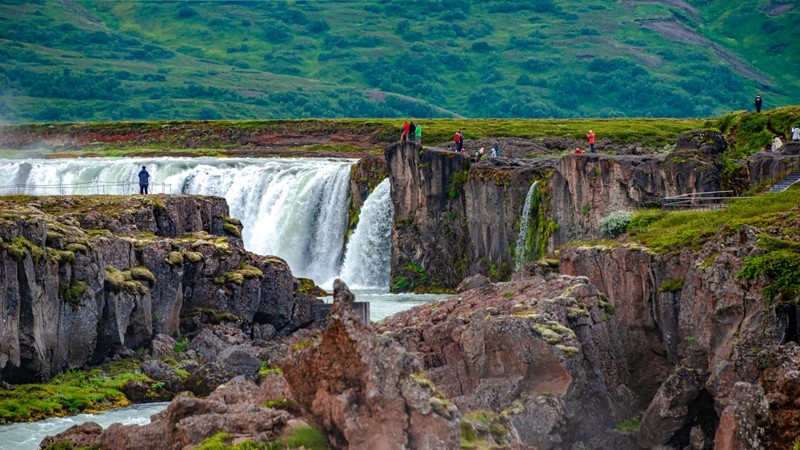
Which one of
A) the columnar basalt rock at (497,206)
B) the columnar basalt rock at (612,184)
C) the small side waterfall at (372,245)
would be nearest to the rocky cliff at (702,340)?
the columnar basalt rock at (612,184)

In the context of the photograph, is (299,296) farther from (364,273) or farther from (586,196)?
(364,273)

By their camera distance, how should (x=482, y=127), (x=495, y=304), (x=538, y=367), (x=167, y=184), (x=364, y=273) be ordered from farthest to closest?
1. (x=482, y=127)
2. (x=167, y=184)
3. (x=364, y=273)
4. (x=495, y=304)
5. (x=538, y=367)

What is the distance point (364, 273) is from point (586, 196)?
27.1m

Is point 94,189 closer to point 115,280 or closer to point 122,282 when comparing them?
point 122,282

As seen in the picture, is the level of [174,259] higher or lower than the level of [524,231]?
higher

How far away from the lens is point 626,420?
2168 inches

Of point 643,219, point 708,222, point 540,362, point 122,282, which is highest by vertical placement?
point 708,222

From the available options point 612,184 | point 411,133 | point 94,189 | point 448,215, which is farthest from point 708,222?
point 94,189

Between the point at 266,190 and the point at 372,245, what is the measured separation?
410 inches

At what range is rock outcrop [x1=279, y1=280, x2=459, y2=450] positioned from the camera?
39719 mm

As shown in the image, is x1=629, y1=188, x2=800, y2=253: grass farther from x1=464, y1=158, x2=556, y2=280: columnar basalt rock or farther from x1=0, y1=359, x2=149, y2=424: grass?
x1=464, y1=158, x2=556, y2=280: columnar basalt rock

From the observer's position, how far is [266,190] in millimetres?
118125

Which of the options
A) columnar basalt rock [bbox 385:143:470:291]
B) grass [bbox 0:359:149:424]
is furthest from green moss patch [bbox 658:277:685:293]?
columnar basalt rock [bbox 385:143:470:291]

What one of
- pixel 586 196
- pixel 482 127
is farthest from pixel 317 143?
pixel 586 196
